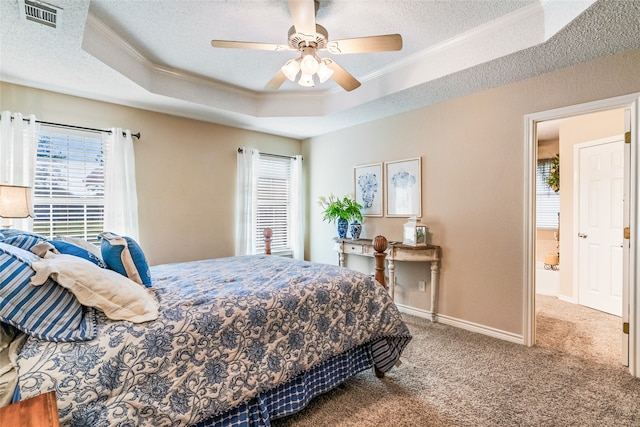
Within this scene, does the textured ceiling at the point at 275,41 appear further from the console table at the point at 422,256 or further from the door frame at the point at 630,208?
the console table at the point at 422,256

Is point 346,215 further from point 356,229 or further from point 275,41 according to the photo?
point 275,41

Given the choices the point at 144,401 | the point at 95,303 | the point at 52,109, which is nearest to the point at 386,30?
the point at 95,303

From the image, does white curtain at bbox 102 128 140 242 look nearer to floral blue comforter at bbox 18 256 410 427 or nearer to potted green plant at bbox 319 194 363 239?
floral blue comforter at bbox 18 256 410 427

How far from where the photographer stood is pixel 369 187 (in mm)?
4246

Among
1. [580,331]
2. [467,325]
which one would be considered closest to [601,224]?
[580,331]

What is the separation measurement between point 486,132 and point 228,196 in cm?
328

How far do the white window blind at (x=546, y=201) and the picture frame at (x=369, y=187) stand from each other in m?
3.54

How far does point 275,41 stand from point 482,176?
241cm

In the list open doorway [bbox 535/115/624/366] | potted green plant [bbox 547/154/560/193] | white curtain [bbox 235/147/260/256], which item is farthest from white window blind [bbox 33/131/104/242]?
potted green plant [bbox 547/154/560/193]

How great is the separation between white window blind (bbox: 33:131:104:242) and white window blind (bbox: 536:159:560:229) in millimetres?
6833

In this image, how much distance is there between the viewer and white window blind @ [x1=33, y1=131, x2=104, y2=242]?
119 inches

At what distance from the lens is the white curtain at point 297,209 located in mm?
5035

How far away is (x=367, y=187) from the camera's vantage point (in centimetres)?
427

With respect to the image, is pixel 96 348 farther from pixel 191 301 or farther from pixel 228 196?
pixel 228 196
